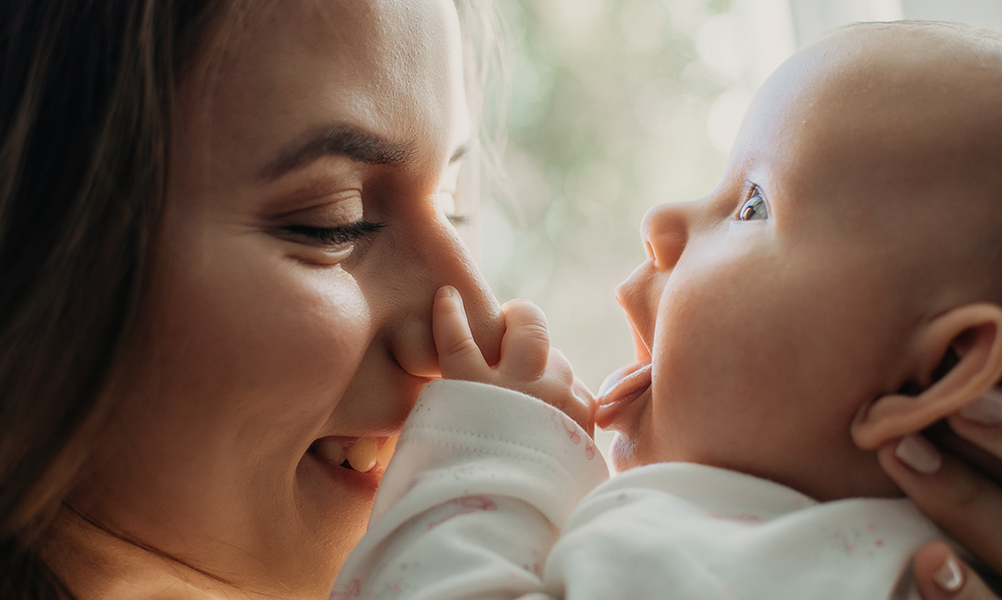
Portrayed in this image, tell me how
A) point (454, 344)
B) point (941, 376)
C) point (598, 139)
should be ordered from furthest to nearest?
point (598, 139) → point (454, 344) → point (941, 376)

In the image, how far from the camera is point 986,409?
72 cm

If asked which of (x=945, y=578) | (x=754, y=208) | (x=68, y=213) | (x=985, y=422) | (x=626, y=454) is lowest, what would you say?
(x=626, y=454)

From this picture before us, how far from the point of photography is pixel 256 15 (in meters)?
0.81

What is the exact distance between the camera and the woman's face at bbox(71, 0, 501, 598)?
2.56ft

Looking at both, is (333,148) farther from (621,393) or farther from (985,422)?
(985,422)

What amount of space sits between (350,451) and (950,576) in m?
0.72

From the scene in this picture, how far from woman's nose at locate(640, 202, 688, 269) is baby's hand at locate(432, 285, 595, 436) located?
0.64 ft

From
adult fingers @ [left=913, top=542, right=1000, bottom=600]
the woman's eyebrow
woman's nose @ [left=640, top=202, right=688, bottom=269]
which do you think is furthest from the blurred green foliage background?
adult fingers @ [left=913, top=542, right=1000, bottom=600]

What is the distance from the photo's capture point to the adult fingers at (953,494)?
→ 0.74 metres

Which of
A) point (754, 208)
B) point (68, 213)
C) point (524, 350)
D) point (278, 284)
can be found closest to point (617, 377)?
point (524, 350)

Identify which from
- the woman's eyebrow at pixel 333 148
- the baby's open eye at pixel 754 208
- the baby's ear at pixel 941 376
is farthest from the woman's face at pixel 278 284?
the baby's ear at pixel 941 376

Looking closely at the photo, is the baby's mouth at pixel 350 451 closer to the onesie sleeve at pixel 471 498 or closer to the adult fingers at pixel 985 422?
the onesie sleeve at pixel 471 498

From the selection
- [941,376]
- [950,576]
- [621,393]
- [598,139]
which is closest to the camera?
[950,576]

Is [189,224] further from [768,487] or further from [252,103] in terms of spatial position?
[768,487]
